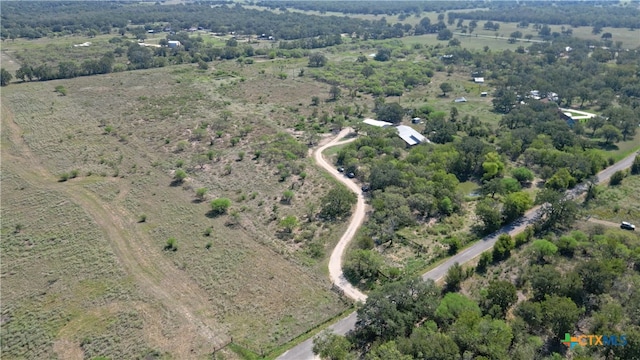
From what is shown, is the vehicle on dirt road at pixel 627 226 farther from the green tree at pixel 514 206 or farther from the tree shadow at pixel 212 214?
the tree shadow at pixel 212 214

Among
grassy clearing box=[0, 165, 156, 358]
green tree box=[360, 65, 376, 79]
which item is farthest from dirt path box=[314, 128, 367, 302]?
green tree box=[360, 65, 376, 79]

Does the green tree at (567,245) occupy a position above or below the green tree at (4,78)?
below

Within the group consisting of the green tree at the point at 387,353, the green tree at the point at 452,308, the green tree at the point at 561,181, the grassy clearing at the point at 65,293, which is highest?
the green tree at the point at 561,181

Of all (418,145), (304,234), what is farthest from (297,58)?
(304,234)

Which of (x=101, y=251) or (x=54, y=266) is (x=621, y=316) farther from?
(x=54, y=266)

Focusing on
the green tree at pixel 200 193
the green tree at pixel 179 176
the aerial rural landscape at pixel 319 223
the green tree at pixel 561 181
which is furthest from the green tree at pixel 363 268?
the green tree at pixel 179 176

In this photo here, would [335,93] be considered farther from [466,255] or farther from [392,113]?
[466,255]

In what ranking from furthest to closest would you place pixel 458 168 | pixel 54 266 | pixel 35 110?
pixel 35 110 → pixel 458 168 → pixel 54 266
